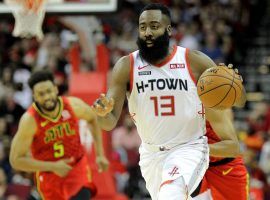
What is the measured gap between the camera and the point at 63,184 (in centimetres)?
743

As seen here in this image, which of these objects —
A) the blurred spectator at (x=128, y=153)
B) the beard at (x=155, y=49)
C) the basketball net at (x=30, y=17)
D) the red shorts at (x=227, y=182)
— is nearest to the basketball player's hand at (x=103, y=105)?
the beard at (x=155, y=49)

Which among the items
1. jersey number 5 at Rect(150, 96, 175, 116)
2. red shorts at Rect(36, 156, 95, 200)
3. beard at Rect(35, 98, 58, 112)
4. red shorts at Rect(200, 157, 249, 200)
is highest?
jersey number 5 at Rect(150, 96, 175, 116)

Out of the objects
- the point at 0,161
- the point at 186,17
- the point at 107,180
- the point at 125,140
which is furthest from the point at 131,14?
the point at 107,180

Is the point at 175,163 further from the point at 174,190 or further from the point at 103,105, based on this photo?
the point at 103,105

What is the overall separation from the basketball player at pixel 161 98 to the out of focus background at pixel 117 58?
8.67 feet

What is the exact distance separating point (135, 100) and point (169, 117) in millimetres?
319

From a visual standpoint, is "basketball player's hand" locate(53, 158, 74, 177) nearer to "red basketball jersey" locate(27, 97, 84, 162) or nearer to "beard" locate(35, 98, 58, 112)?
"red basketball jersey" locate(27, 97, 84, 162)

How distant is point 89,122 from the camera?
7.89 meters

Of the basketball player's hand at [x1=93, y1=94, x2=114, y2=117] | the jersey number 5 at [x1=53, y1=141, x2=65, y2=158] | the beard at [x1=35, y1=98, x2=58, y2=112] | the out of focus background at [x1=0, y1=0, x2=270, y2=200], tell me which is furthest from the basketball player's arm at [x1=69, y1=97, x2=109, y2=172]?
the basketball player's hand at [x1=93, y1=94, x2=114, y2=117]

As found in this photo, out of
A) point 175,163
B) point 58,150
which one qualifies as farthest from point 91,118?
point 175,163

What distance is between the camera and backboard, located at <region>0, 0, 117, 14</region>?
994cm

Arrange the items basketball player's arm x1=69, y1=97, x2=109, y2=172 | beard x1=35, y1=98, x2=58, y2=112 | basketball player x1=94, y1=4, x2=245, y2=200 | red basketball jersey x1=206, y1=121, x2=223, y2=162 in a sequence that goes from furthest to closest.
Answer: basketball player's arm x1=69, y1=97, x2=109, y2=172, beard x1=35, y1=98, x2=58, y2=112, red basketball jersey x1=206, y1=121, x2=223, y2=162, basketball player x1=94, y1=4, x2=245, y2=200

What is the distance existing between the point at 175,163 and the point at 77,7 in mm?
4645

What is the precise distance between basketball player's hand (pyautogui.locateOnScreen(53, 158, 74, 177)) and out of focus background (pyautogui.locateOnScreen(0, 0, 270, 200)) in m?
1.07
